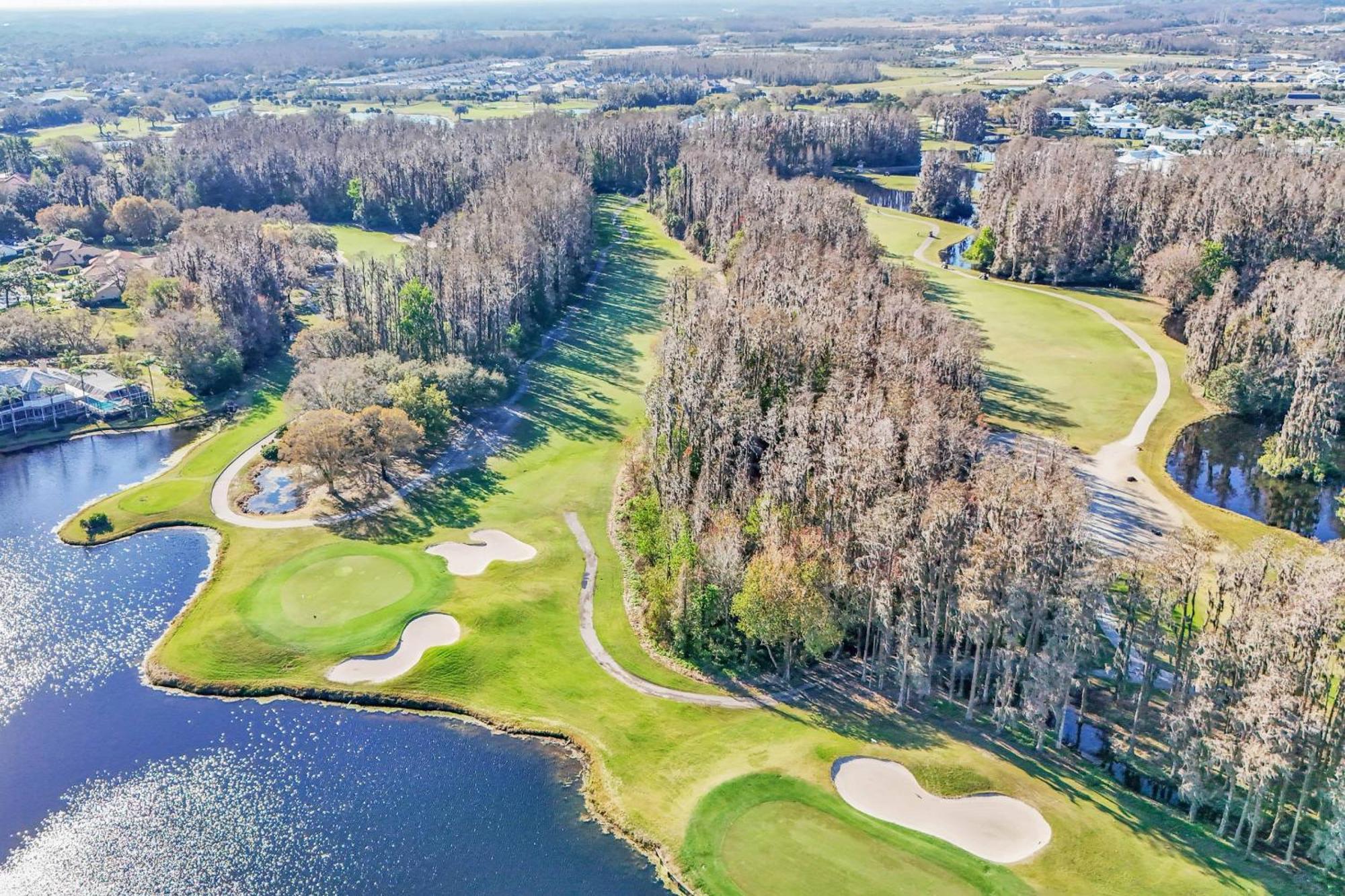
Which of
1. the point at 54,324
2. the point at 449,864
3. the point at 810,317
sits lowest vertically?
the point at 449,864

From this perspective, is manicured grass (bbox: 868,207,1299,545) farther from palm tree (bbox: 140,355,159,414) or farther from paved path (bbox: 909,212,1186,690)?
palm tree (bbox: 140,355,159,414)

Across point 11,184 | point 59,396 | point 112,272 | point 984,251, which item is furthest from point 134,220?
point 984,251

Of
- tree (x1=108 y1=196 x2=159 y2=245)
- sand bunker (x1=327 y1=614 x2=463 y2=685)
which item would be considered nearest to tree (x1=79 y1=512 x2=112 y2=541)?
sand bunker (x1=327 y1=614 x2=463 y2=685)

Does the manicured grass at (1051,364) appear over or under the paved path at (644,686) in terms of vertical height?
over

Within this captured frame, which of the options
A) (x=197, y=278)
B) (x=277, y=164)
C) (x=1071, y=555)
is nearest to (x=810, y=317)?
(x=1071, y=555)

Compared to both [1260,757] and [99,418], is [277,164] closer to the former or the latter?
[99,418]

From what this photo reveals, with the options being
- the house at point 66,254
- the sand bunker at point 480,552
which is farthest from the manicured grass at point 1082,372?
the house at point 66,254

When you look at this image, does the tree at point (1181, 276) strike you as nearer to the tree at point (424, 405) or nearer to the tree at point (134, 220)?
the tree at point (424, 405)
